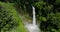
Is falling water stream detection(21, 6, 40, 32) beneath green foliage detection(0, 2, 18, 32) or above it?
beneath

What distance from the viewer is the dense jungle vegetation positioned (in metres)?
17.8

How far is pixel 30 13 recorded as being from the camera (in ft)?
68.6

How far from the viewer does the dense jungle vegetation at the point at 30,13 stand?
58.2 feet

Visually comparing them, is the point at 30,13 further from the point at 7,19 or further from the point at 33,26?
the point at 7,19

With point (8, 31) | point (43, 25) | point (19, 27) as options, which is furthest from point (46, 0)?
point (8, 31)

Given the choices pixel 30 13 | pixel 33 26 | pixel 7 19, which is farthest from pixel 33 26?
pixel 7 19

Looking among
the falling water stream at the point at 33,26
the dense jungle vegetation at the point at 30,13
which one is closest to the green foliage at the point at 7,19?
the dense jungle vegetation at the point at 30,13

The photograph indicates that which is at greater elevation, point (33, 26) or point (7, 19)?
point (7, 19)

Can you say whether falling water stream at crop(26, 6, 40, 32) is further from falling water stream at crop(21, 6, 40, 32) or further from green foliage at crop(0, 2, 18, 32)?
green foliage at crop(0, 2, 18, 32)

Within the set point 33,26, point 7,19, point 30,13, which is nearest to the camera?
point 7,19

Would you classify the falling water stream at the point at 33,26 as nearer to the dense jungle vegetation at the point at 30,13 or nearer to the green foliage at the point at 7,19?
the dense jungle vegetation at the point at 30,13

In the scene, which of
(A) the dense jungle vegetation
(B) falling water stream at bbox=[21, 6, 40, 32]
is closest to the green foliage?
(A) the dense jungle vegetation

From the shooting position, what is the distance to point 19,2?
20.8 meters

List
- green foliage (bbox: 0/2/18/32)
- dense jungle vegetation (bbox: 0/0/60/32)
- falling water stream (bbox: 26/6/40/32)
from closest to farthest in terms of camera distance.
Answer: green foliage (bbox: 0/2/18/32)
dense jungle vegetation (bbox: 0/0/60/32)
falling water stream (bbox: 26/6/40/32)
